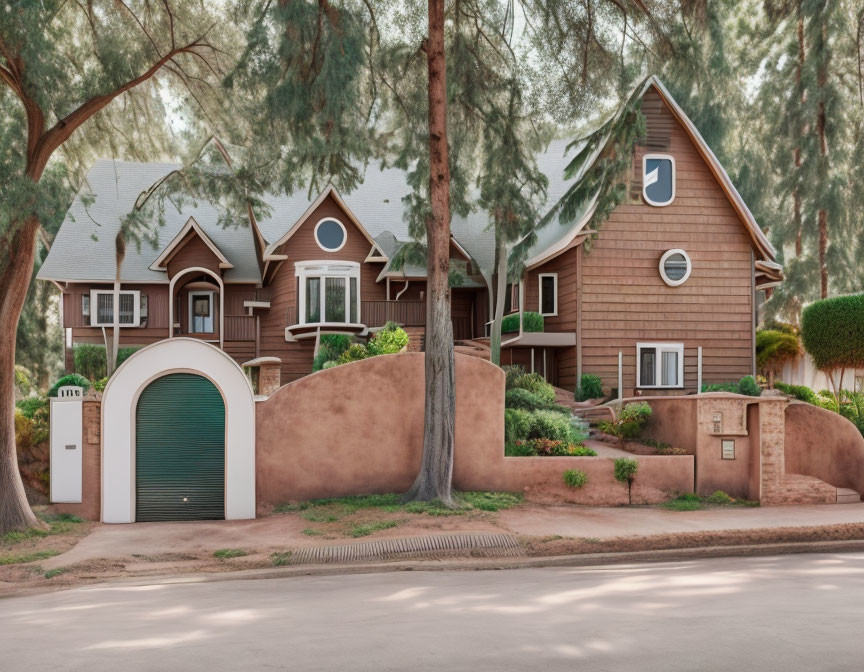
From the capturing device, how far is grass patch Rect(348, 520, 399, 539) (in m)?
12.4

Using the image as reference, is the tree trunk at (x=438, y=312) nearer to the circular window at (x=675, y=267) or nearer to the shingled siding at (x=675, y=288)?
the shingled siding at (x=675, y=288)

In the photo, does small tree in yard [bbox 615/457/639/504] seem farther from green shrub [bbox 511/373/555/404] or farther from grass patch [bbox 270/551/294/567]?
grass patch [bbox 270/551/294/567]

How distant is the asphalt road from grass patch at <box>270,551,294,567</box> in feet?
3.18

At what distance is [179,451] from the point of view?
593 inches

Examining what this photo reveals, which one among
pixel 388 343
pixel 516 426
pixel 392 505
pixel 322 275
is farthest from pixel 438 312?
pixel 322 275

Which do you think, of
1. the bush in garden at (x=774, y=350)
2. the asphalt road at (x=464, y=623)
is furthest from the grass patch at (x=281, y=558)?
the bush in garden at (x=774, y=350)

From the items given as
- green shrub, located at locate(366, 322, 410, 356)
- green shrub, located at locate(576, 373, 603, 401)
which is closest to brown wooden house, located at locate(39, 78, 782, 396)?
green shrub, located at locate(576, 373, 603, 401)

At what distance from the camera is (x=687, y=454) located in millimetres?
15883

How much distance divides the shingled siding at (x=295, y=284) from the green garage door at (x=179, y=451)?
12553 mm

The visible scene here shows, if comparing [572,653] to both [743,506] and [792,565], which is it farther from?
[743,506]

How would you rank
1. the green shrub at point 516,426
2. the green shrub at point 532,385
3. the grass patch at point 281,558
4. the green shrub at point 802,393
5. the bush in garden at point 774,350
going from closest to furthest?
the grass patch at point 281,558, the green shrub at point 516,426, the green shrub at point 532,385, the green shrub at point 802,393, the bush in garden at point 774,350

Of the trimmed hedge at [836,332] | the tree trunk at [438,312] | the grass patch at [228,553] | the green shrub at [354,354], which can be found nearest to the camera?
the grass patch at [228,553]

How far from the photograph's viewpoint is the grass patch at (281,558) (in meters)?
11.1

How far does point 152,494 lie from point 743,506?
11.7 metres
